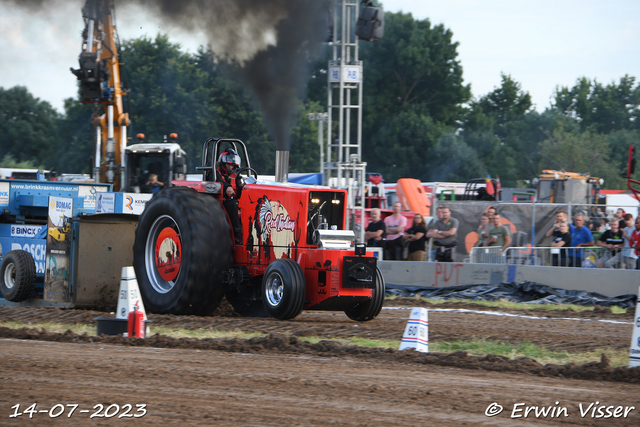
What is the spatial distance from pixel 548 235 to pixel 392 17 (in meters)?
48.2

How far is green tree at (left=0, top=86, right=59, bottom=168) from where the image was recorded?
197 ft

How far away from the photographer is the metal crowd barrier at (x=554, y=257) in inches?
526

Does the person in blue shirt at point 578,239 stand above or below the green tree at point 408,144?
below

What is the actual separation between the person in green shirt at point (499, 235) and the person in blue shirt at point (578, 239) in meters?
1.14

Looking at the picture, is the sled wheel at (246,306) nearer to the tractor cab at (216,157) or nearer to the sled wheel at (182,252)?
the sled wheel at (182,252)

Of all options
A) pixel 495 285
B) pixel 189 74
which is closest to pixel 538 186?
pixel 495 285

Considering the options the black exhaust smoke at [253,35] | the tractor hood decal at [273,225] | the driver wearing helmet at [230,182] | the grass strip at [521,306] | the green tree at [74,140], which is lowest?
the grass strip at [521,306]

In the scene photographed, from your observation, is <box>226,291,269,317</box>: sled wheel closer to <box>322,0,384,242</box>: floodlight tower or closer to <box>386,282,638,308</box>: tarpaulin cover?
<box>386,282,638,308</box>: tarpaulin cover

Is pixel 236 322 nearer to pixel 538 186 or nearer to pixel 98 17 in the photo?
pixel 98 17

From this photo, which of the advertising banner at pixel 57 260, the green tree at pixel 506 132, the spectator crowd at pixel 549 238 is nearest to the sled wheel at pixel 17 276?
the advertising banner at pixel 57 260

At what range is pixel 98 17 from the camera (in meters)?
16.3

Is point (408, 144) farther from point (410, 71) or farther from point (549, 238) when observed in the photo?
point (549, 238)

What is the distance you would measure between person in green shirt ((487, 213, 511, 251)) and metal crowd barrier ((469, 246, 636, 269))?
5.3 inches

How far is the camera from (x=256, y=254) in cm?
970
